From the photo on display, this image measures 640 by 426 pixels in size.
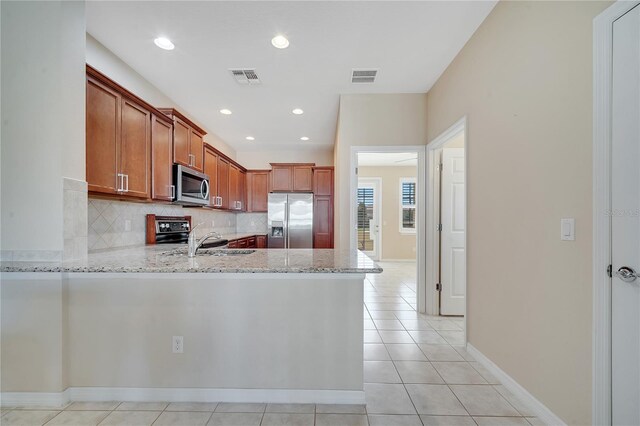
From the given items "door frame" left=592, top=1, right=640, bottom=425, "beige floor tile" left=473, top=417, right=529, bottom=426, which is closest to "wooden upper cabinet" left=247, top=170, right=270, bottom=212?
"beige floor tile" left=473, top=417, right=529, bottom=426

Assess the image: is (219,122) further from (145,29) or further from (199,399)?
(199,399)

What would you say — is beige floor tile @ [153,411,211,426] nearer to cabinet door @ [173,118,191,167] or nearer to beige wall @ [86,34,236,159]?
cabinet door @ [173,118,191,167]

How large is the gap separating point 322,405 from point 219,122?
4235 millimetres

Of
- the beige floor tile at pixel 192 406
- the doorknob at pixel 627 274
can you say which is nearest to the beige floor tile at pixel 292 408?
the beige floor tile at pixel 192 406

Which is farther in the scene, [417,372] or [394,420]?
[417,372]

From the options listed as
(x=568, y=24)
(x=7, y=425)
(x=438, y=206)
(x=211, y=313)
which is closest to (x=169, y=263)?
(x=211, y=313)

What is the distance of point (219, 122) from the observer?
4.43 m

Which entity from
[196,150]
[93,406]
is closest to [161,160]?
[196,150]

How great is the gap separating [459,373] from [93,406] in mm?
2533

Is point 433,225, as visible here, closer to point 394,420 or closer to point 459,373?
point 459,373

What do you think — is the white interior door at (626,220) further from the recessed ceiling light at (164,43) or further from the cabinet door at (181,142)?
the cabinet door at (181,142)

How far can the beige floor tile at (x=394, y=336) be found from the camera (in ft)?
8.52

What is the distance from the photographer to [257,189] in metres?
5.86

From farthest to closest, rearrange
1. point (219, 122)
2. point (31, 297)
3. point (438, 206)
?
point (219, 122) < point (438, 206) < point (31, 297)
